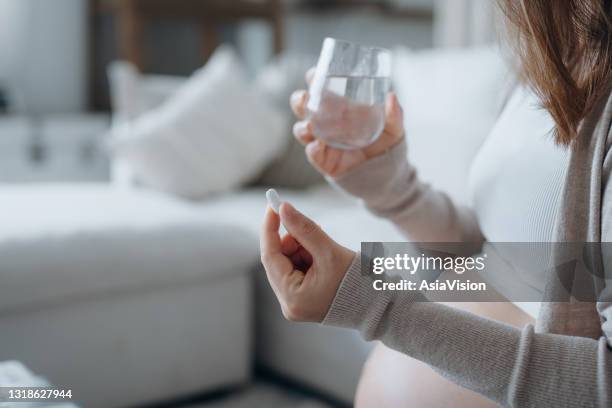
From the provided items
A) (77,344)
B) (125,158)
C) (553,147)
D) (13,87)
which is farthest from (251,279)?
(13,87)

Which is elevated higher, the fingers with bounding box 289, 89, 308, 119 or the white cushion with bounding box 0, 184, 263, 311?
the fingers with bounding box 289, 89, 308, 119

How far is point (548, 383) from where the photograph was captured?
0.62 m

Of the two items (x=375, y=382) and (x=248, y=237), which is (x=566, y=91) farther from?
(x=248, y=237)

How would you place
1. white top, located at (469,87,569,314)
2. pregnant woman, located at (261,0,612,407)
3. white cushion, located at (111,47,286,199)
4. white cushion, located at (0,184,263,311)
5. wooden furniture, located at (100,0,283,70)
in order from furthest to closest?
1. wooden furniture, located at (100,0,283,70)
2. white cushion, located at (111,47,286,199)
3. white cushion, located at (0,184,263,311)
4. white top, located at (469,87,569,314)
5. pregnant woman, located at (261,0,612,407)

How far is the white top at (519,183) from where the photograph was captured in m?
0.75

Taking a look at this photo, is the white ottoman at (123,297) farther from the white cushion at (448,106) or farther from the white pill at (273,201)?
the white pill at (273,201)

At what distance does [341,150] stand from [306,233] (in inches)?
13.4

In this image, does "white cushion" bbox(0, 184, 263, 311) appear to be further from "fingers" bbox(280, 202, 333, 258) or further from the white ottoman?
"fingers" bbox(280, 202, 333, 258)

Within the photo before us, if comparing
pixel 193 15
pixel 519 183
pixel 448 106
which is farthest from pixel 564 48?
pixel 193 15

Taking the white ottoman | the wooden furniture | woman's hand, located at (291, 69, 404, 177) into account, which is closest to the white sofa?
the white ottoman

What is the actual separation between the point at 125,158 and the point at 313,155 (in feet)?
4.44

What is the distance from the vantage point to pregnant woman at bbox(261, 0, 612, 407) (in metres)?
0.63

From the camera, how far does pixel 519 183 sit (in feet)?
2.61

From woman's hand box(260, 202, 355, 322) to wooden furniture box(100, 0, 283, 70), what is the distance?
9.88 ft
